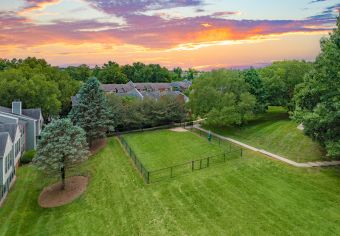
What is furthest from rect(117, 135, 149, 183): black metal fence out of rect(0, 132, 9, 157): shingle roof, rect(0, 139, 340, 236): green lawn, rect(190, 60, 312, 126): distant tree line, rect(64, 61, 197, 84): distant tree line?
rect(64, 61, 197, 84): distant tree line

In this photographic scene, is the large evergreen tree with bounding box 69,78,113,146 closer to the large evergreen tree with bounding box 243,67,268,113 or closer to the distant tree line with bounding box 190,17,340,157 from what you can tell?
the distant tree line with bounding box 190,17,340,157

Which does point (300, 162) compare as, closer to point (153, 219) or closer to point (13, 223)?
point (153, 219)

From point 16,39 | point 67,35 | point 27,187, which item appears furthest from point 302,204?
point 16,39

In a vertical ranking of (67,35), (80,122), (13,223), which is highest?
(67,35)

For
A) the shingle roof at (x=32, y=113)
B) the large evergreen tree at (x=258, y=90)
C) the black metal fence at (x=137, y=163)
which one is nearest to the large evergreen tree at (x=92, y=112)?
the black metal fence at (x=137, y=163)

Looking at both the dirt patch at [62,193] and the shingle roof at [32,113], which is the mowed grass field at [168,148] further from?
the shingle roof at [32,113]

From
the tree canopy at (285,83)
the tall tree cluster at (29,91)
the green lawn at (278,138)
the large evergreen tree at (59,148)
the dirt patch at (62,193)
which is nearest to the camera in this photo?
the dirt patch at (62,193)

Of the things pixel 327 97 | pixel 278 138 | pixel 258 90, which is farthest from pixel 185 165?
pixel 258 90
